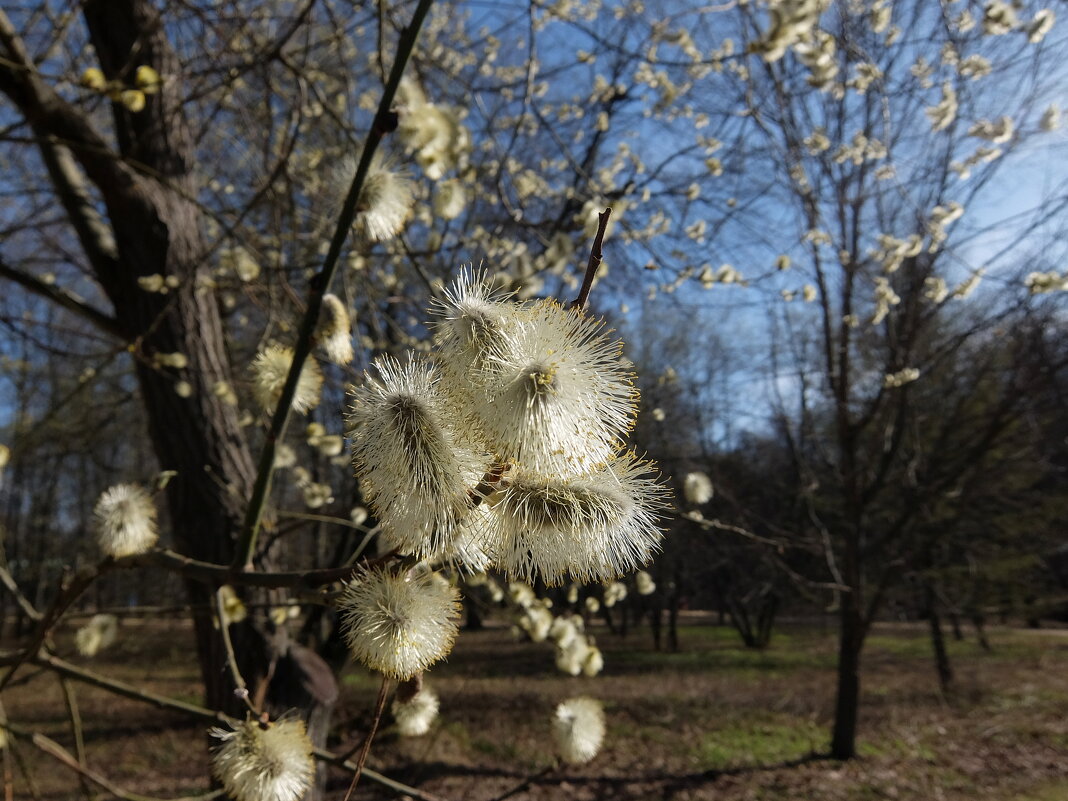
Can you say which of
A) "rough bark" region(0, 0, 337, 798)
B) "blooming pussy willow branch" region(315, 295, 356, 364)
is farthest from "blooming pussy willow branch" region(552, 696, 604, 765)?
"blooming pussy willow branch" region(315, 295, 356, 364)

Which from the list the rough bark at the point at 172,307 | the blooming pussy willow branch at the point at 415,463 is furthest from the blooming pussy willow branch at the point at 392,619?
the rough bark at the point at 172,307

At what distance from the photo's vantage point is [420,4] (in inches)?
40.6

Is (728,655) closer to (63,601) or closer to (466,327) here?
(63,601)

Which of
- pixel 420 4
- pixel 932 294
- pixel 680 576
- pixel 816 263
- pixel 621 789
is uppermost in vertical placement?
pixel 816 263

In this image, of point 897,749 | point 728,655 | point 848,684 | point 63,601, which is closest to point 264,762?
point 63,601

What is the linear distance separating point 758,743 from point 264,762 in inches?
303

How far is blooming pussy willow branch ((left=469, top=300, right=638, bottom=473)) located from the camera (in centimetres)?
75

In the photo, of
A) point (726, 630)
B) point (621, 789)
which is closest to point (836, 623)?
point (726, 630)

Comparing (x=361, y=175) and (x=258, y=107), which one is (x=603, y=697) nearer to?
(x=258, y=107)

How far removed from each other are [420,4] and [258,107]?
14.2ft

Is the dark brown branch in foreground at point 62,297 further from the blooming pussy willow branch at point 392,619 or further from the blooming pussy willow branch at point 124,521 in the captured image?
the blooming pussy willow branch at point 392,619

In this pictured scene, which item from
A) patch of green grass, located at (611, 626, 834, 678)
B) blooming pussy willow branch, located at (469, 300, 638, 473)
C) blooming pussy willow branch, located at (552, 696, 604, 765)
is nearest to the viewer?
blooming pussy willow branch, located at (469, 300, 638, 473)

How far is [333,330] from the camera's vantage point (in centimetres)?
132

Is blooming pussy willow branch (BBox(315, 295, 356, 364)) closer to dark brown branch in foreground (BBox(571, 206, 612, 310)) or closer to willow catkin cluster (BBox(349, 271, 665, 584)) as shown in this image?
willow catkin cluster (BBox(349, 271, 665, 584))
